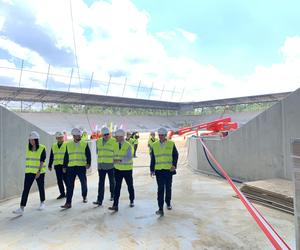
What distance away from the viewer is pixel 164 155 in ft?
19.6

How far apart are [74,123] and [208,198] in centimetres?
4043

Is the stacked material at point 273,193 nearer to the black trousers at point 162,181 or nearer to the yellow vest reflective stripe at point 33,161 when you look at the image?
the black trousers at point 162,181

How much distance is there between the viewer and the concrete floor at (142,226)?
4.25 meters

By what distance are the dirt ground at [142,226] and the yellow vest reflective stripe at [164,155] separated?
3.07 ft

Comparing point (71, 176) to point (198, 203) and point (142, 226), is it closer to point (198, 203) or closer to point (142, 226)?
point (142, 226)

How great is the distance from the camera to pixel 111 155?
664cm

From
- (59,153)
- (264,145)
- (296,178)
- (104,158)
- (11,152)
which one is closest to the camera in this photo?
(296,178)

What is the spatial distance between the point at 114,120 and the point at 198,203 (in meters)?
44.8

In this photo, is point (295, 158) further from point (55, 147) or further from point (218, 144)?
point (218, 144)

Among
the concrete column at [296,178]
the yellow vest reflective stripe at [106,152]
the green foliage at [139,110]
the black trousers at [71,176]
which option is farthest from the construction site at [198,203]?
the green foliage at [139,110]

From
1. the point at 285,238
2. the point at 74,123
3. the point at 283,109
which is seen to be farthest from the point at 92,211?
the point at 74,123

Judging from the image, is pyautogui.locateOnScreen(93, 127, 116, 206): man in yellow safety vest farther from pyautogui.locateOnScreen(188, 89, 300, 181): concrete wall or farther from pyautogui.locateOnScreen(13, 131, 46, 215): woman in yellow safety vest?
pyautogui.locateOnScreen(188, 89, 300, 181): concrete wall

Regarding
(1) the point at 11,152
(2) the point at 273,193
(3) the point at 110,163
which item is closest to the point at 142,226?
(3) the point at 110,163

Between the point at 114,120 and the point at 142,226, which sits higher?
the point at 114,120
